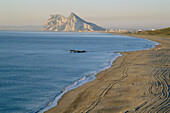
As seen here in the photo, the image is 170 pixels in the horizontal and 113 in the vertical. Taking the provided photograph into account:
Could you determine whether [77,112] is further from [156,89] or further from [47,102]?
[156,89]

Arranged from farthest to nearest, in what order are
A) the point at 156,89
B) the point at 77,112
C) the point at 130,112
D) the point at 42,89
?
the point at 42,89
the point at 156,89
the point at 77,112
the point at 130,112

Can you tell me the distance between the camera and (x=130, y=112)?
1063cm

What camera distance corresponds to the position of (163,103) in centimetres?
1166

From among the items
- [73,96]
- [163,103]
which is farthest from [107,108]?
[73,96]

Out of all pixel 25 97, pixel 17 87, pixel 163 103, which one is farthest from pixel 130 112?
pixel 17 87

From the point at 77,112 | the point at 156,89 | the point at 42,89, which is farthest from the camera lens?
the point at 42,89

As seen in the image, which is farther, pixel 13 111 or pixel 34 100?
pixel 34 100

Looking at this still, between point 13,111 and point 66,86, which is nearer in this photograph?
point 13,111

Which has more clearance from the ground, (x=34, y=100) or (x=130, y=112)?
(x=130, y=112)

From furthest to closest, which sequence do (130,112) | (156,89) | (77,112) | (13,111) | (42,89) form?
(42,89) < (156,89) < (13,111) < (77,112) < (130,112)

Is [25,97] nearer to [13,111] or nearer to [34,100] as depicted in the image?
[34,100]

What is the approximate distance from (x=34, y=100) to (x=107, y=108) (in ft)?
21.6

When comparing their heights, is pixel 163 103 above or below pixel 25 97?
above

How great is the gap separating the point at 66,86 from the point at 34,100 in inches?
179
